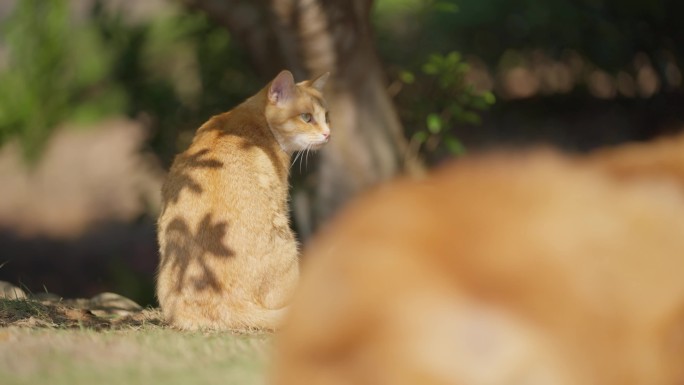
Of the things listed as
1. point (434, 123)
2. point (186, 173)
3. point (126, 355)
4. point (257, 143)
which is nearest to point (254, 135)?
point (257, 143)

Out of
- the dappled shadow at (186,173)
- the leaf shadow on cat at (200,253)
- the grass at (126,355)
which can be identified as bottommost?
the grass at (126,355)

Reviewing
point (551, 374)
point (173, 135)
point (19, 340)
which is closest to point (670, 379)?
point (551, 374)

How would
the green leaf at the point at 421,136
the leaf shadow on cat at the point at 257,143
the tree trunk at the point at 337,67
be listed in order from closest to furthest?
the leaf shadow on cat at the point at 257,143, the tree trunk at the point at 337,67, the green leaf at the point at 421,136

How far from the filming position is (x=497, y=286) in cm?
133

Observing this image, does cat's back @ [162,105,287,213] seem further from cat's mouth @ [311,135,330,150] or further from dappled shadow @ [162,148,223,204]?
cat's mouth @ [311,135,330,150]

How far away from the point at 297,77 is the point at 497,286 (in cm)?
374

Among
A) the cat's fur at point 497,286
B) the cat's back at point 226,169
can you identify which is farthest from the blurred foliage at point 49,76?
the cat's fur at point 497,286

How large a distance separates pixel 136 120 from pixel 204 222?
3.05 meters

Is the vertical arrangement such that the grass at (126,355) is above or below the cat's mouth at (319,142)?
below

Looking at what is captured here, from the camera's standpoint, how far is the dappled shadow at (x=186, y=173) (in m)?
3.34

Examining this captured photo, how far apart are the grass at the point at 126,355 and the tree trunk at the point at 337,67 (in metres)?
2.04

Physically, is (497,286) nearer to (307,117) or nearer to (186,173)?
(186,173)

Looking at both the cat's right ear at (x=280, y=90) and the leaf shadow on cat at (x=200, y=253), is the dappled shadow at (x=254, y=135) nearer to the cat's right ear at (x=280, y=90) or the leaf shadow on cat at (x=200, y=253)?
the cat's right ear at (x=280, y=90)

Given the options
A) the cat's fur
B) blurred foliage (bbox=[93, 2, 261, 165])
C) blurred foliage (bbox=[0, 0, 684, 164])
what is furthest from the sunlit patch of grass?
blurred foliage (bbox=[93, 2, 261, 165])
